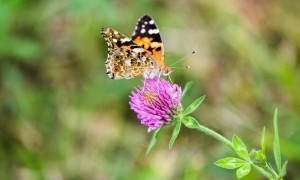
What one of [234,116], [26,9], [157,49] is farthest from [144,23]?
[26,9]

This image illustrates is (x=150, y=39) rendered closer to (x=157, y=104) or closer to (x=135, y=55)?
(x=135, y=55)

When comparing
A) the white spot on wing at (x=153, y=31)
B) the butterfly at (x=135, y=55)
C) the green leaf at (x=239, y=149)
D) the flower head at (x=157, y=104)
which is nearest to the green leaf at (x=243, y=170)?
the green leaf at (x=239, y=149)

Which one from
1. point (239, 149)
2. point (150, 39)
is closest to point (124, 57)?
point (150, 39)

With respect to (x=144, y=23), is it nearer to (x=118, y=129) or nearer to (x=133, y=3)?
(x=118, y=129)

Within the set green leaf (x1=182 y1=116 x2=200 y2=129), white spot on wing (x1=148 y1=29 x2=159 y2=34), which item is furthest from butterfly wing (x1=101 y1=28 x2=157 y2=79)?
green leaf (x1=182 y1=116 x2=200 y2=129)

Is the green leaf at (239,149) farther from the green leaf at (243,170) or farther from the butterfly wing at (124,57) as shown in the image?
the butterfly wing at (124,57)

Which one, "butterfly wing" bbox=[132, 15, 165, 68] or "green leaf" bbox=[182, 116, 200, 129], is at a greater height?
"butterfly wing" bbox=[132, 15, 165, 68]

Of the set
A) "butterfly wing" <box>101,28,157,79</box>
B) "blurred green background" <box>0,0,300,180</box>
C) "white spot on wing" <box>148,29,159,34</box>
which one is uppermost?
"white spot on wing" <box>148,29,159,34</box>

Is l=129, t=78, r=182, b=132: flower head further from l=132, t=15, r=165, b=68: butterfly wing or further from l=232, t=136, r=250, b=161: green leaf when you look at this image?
l=232, t=136, r=250, b=161: green leaf
